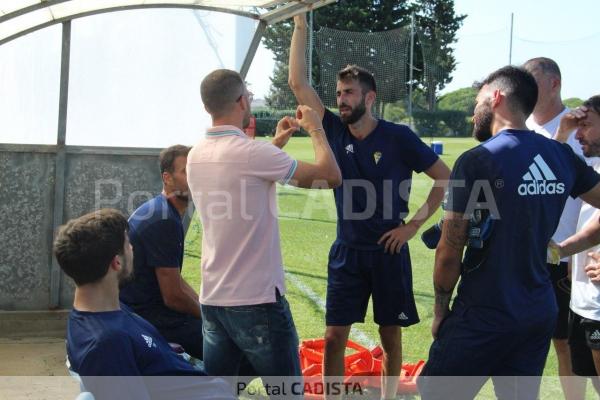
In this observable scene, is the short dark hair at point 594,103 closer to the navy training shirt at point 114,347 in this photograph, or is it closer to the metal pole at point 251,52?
the navy training shirt at point 114,347

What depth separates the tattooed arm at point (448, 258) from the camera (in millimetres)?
3375

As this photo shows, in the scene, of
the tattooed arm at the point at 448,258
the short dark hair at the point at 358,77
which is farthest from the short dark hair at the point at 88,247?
the short dark hair at the point at 358,77

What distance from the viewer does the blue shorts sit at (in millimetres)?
4934

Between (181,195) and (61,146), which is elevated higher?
(61,146)

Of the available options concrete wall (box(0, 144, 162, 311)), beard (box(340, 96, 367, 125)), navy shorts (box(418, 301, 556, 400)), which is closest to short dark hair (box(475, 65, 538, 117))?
navy shorts (box(418, 301, 556, 400))

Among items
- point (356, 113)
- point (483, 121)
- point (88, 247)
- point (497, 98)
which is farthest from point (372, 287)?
point (88, 247)

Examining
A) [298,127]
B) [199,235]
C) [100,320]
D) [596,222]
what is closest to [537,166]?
[596,222]

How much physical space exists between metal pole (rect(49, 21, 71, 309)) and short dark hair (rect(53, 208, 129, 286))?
354 cm

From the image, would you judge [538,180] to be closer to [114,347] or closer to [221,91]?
[221,91]

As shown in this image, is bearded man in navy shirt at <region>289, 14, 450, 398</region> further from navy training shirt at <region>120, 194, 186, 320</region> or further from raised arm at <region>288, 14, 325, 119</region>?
navy training shirt at <region>120, 194, 186, 320</region>

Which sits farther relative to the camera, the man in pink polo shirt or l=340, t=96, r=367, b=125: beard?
l=340, t=96, r=367, b=125: beard

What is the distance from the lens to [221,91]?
144 inches

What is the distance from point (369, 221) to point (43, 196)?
3167mm

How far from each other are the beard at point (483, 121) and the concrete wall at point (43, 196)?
370cm
